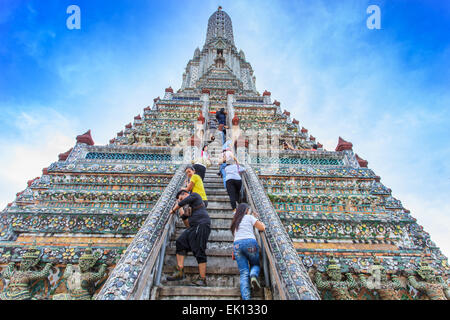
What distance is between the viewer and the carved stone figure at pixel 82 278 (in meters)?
3.56

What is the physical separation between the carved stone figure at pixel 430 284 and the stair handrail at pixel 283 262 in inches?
113

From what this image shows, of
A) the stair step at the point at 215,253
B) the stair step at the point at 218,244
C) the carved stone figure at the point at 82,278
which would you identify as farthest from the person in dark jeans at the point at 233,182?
the carved stone figure at the point at 82,278

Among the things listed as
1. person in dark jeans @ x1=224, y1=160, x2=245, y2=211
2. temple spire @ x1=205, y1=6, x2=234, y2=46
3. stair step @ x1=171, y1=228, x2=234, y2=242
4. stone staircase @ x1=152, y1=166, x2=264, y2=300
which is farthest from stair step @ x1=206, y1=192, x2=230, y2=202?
temple spire @ x1=205, y1=6, x2=234, y2=46

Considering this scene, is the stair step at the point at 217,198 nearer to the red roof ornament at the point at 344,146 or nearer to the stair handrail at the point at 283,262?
the stair handrail at the point at 283,262

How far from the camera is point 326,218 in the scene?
4945mm

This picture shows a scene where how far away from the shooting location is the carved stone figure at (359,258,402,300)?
3.92m

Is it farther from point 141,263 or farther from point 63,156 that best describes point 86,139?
point 141,263

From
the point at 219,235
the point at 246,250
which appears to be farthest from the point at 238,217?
the point at 219,235

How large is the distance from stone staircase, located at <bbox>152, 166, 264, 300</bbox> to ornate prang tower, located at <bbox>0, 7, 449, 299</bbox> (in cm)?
58

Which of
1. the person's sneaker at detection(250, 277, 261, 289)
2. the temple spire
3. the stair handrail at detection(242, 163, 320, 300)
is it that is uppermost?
the temple spire

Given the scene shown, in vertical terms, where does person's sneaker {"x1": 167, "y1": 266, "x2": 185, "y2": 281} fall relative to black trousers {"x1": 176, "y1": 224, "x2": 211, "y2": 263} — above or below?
below

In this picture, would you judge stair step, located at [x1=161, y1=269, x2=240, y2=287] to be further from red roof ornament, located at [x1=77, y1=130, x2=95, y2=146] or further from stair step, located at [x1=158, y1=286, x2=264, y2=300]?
red roof ornament, located at [x1=77, y1=130, x2=95, y2=146]
